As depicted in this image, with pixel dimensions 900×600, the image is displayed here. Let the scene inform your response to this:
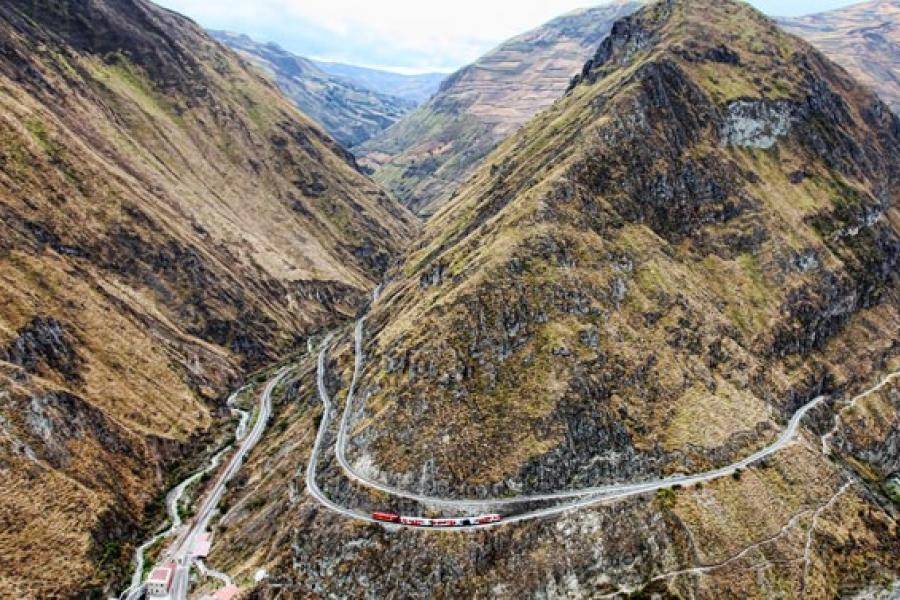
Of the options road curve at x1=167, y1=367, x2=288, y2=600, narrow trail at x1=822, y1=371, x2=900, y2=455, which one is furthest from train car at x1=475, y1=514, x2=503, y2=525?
narrow trail at x1=822, y1=371, x2=900, y2=455

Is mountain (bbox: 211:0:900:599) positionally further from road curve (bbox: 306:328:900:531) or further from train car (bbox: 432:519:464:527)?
train car (bbox: 432:519:464:527)

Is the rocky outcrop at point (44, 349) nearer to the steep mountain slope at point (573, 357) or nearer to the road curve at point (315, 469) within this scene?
the road curve at point (315, 469)

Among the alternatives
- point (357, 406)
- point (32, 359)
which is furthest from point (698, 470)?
point (32, 359)

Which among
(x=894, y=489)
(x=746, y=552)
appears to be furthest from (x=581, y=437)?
(x=894, y=489)

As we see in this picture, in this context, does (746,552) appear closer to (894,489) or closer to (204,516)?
(894,489)

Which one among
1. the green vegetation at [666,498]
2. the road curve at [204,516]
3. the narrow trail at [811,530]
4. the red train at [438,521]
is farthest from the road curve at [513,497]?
the road curve at [204,516]
